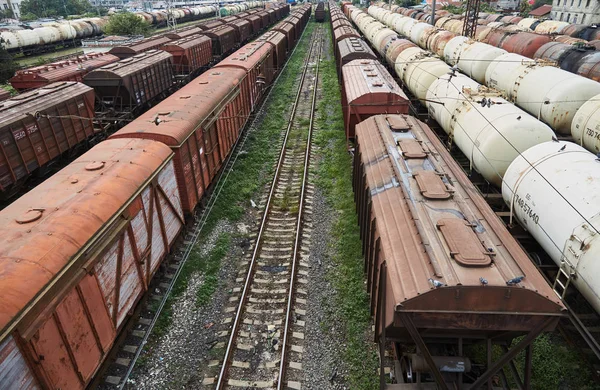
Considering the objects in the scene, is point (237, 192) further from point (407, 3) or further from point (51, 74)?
point (407, 3)

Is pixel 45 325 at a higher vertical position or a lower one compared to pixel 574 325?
higher

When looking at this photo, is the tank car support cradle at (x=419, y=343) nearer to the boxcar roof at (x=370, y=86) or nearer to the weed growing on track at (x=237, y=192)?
the weed growing on track at (x=237, y=192)

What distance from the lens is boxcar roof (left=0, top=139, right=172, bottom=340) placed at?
5.88 meters

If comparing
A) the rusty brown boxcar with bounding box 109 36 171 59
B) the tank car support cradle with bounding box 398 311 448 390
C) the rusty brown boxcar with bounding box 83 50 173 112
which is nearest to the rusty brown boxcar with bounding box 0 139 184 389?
the tank car support cradle with bounding box 398 311 448 390

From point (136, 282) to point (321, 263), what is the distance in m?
5.75

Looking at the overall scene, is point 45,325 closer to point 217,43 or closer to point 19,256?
point 19,256

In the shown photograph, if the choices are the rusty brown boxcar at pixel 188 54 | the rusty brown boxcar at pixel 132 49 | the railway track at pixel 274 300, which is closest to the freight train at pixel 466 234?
the railway track at pixel 274 300

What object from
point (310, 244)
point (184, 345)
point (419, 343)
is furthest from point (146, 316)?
point (419, 343)

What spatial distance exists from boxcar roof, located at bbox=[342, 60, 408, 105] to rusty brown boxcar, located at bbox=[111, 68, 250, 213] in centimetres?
581

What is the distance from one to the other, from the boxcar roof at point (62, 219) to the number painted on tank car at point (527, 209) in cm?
1020

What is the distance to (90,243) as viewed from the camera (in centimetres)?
726

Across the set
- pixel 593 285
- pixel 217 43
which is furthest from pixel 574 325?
pixel 217 43

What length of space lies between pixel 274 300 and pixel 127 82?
1768cm

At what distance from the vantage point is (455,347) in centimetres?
768
